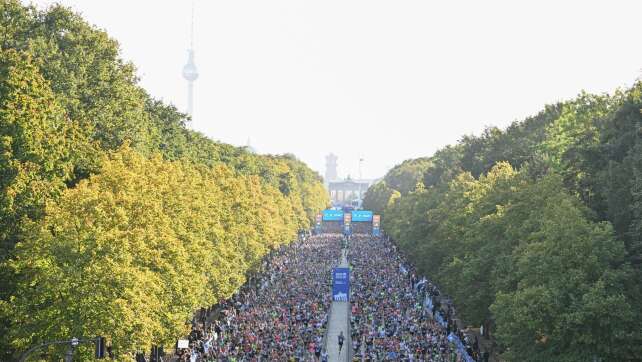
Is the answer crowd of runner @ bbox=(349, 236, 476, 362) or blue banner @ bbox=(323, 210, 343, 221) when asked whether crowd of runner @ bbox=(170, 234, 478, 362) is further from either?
blue banner @ bbox=(323, 210, 343, 221)

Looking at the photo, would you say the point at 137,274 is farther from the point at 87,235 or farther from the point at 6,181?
the point at 6,181

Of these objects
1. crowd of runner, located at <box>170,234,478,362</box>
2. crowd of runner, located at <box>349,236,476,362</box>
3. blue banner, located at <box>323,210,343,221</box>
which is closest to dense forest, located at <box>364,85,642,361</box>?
crowd of runner, located at <box>349,236,476,362</box>

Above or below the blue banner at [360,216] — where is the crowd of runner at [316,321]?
below

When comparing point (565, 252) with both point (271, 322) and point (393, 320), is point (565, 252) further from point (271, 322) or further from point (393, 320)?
point (271, 322)

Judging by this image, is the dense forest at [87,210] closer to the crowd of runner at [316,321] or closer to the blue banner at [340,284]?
the crowd of runner at [316,321]

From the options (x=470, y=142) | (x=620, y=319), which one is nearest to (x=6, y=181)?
(x=620, y=319)

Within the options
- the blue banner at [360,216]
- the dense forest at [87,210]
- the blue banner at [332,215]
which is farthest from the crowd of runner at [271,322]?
the blue banner at [332,215]
